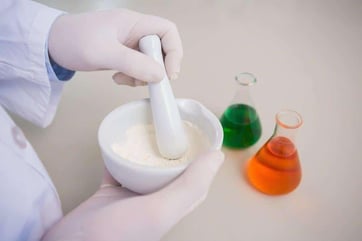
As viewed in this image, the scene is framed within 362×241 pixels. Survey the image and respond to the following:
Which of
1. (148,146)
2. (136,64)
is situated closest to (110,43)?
(136,64)

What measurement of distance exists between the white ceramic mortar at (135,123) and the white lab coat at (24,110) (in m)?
0.09

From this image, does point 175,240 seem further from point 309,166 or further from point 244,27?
point 244,27

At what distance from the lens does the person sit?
0.46m

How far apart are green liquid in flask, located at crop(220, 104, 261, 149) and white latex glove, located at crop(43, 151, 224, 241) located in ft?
0.51

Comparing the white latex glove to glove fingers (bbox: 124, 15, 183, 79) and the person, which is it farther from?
glove fingers (bbox: 124, 15, 183, 79)

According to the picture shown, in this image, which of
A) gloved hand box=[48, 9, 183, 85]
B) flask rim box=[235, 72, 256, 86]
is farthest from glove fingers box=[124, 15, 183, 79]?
flask rim box=[235, 72, 256, 86]

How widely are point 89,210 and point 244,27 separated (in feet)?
1.99

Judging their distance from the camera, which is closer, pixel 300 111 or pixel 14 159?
pixel 14 159

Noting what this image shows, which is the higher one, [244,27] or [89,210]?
[244,27]

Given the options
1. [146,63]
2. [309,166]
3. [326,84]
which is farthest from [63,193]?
[326,84]

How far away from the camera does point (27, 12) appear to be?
0.57 metres

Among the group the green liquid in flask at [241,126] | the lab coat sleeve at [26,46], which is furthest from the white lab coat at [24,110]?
the green liquid in flask at [241,126]

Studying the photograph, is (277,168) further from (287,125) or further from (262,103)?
(262,103)

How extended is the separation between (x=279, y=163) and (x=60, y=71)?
36 centimetres
